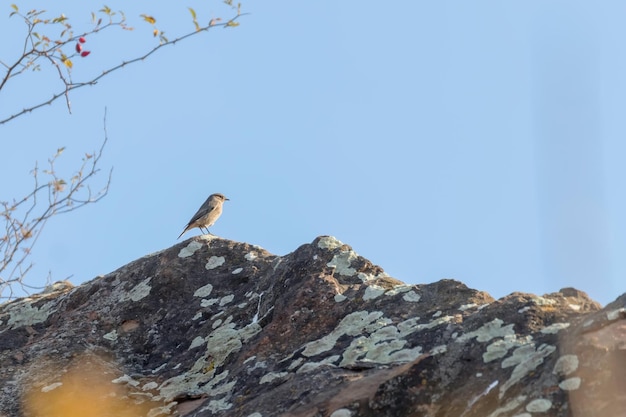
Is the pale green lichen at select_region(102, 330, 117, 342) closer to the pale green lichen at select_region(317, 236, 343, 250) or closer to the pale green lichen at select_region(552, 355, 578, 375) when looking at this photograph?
the pale green lichen at select_region(317, 236, 343, 250)

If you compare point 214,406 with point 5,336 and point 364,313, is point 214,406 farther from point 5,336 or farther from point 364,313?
point 5,336

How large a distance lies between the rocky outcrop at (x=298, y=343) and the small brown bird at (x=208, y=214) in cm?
646

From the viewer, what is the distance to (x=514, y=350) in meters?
7.49

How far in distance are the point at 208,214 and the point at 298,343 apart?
Answer: 9.68 meters

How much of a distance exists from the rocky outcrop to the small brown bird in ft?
21.2

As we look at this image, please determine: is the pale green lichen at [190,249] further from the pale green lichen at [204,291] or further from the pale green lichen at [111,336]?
the pale green lichen at [111,336]

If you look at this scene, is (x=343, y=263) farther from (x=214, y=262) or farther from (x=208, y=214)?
(x=208, y=214)

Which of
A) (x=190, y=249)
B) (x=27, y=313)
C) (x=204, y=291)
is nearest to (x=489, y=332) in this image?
(x=204, y=291)

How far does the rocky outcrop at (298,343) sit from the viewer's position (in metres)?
7.01

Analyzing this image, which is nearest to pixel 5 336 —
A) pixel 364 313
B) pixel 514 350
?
pixel 364 313

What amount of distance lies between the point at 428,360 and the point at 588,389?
1.39 m

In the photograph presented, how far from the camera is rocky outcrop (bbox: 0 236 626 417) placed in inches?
276

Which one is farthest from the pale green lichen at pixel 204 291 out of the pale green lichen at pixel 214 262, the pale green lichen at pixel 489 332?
the pale green lichen at pixel 489 332

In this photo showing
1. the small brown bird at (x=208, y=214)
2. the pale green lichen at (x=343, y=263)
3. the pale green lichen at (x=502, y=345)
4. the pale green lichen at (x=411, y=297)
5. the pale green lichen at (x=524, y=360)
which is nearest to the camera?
the pale green lichen at (x=524, y=360)
